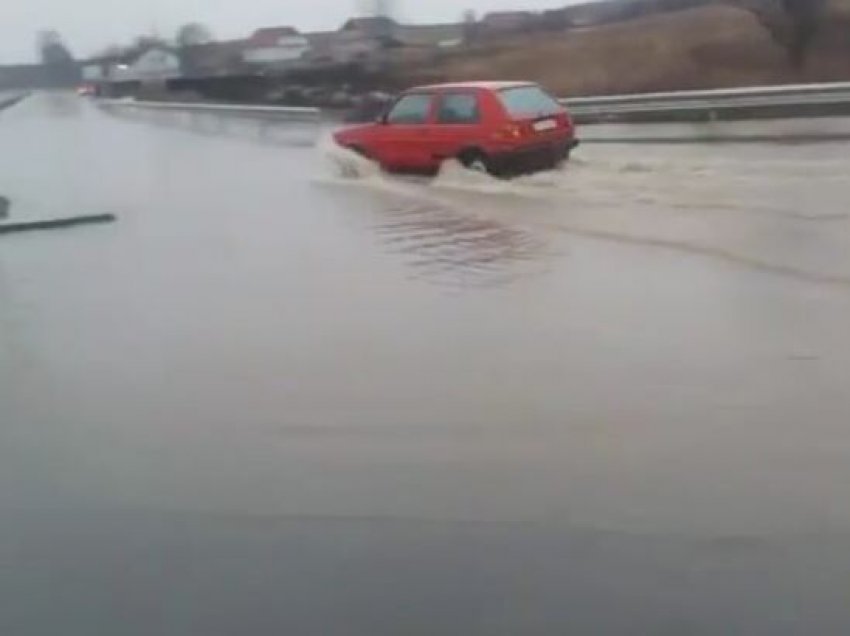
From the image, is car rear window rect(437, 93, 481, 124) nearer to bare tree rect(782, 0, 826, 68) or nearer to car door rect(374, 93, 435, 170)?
car door rect(374, 93, 435, 170)

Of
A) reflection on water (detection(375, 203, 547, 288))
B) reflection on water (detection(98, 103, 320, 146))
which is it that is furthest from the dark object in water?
reflection on water (detection(98, 103, 320, 146))

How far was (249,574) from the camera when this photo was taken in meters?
5.53

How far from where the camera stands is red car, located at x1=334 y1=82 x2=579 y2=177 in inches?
813

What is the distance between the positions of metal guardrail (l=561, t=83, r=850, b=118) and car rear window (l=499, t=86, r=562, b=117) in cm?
724

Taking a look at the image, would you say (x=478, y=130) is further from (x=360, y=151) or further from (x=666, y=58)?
(x=666, y=58)

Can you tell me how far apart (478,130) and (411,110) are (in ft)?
6.03

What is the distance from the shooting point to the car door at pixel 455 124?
21047 mm

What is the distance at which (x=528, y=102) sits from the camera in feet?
69.8

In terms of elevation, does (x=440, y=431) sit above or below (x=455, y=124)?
below

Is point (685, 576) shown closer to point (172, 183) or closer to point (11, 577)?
point (11, 577)

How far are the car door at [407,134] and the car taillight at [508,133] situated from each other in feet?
5.48

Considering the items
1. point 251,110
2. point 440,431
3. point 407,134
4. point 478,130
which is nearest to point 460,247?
point 440,431

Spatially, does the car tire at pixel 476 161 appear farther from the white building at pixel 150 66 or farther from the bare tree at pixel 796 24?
the white building at pixel 150 66

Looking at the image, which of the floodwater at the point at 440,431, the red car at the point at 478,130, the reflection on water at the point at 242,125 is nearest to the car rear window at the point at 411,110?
the red car at the point at 478,130
